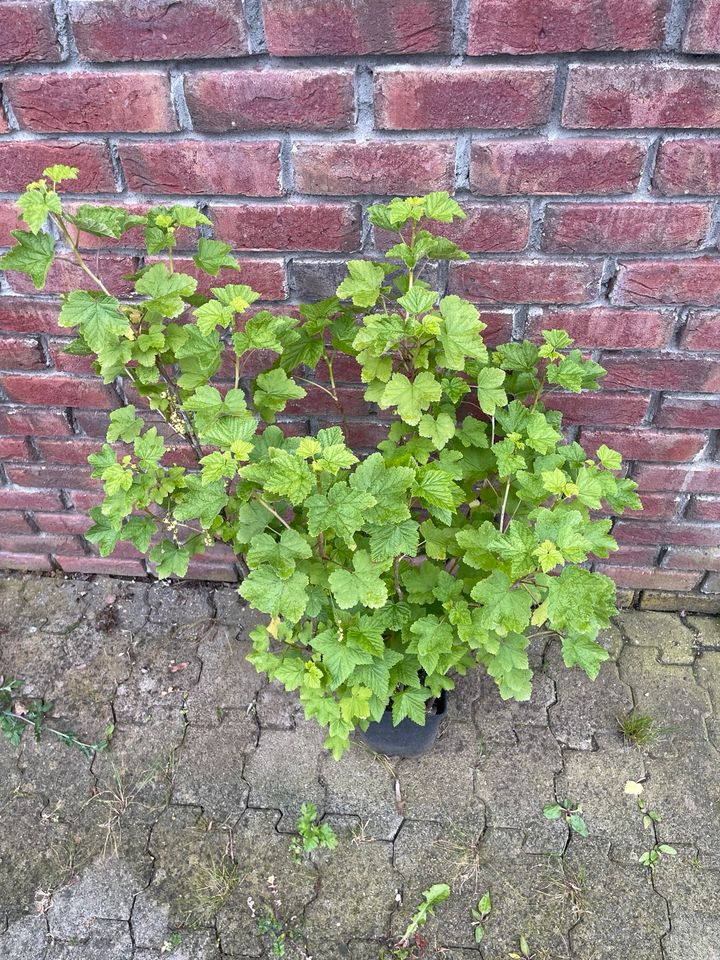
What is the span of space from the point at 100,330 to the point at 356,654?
76cm

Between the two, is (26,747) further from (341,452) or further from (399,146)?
(399,146)

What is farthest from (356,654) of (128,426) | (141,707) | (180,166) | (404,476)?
(180,166)

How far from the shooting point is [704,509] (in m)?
1.86

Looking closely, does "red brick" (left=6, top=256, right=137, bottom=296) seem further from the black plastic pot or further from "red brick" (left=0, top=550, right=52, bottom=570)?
Result: the black plastic pot

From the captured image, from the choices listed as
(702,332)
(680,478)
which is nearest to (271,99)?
(702,332)

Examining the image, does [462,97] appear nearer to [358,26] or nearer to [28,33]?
[358,26]

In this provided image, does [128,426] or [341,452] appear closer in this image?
[341,452]

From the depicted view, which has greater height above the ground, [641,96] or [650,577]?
[641,96]

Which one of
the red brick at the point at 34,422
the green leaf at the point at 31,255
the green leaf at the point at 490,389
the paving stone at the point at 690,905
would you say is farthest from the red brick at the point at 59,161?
the paving stone at the point at 690,905

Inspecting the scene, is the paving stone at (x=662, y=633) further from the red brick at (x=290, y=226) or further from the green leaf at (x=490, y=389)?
the red brick at (x=290, y=226)

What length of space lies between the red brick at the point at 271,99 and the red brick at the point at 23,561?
1521mm

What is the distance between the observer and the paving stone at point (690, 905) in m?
1.49

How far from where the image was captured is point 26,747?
186cm

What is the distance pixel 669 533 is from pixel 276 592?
1.26 m
